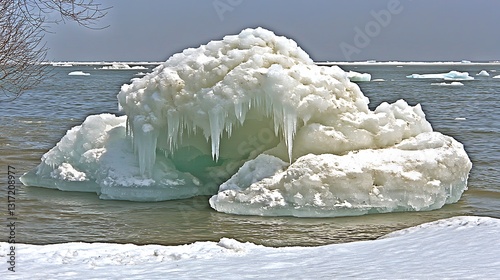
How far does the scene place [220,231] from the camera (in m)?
9.94

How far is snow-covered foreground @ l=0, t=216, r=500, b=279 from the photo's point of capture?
5371mm

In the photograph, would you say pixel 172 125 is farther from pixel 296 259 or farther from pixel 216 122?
pixel 296 259

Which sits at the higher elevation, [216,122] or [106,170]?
[216,122]

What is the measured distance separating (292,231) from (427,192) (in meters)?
2.99

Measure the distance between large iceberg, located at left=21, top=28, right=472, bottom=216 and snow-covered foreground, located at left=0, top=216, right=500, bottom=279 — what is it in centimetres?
355

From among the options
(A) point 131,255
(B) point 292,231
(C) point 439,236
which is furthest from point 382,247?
(B) point 292,231

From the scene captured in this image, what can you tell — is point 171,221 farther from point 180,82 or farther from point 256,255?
point 256,255

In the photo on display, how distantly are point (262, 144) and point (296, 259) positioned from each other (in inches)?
261

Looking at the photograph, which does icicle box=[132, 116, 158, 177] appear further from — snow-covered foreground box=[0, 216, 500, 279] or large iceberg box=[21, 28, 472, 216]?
snow-covered foreground box=[0, 216, 500, 279]

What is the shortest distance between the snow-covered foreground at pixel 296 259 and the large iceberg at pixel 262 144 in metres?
3.55

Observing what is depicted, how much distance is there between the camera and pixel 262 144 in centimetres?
1284

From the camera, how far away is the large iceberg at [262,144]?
11.0m
